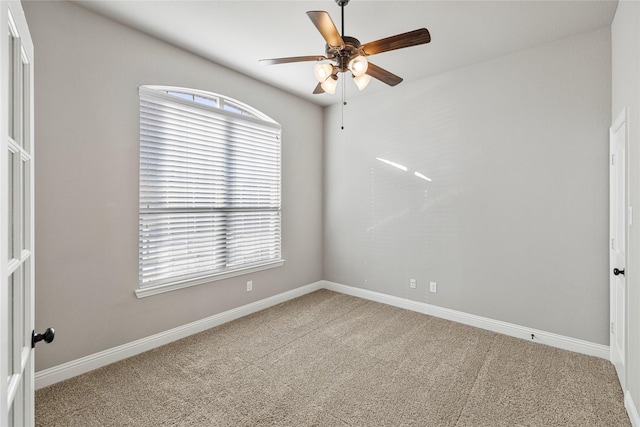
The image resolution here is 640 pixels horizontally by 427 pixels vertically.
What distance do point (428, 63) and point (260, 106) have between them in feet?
6.58

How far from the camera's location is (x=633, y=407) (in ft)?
6.05

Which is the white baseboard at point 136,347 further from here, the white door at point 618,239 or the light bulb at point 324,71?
the white door at point 618,239

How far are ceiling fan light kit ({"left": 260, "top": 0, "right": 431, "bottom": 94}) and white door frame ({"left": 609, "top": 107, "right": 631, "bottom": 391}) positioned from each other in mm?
1609

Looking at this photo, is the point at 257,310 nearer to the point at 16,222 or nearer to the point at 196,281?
the point at 196,281

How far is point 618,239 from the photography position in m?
2.34

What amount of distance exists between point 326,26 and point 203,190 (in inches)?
82.2

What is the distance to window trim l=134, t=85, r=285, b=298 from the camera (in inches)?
110

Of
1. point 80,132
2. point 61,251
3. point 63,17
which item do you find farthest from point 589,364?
point 63,17

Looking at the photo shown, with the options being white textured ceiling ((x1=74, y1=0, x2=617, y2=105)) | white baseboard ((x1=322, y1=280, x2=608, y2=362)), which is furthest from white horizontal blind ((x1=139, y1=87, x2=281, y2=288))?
white baseboard ((x1=322, y1=280, x2=608, y2=362))

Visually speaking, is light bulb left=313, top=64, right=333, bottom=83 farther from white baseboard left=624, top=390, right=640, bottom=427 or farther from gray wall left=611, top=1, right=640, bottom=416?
white baseboard left=624, top=390, right=640, bottom=427

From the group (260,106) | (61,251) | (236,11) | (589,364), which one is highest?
(236,11)

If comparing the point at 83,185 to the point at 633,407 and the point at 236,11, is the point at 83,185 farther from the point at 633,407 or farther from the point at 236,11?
the point at 633,407

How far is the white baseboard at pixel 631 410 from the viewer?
5.84ft

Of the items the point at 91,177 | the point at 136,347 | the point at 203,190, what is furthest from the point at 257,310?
the point at 91,177
